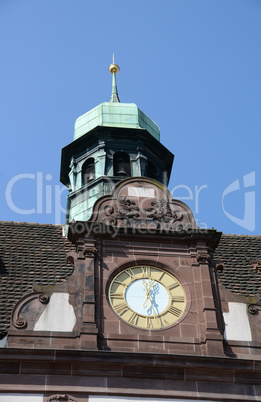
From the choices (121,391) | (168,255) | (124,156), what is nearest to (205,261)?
(168,255)

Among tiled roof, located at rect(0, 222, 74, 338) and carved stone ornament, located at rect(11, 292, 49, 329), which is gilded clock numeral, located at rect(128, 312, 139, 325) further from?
tiled roof, located at rect(0, 222, 74, 338)

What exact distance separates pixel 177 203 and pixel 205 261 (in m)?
1.78

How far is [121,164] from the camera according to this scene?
2606 cm

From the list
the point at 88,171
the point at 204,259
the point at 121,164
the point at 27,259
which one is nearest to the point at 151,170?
the point at 121,164

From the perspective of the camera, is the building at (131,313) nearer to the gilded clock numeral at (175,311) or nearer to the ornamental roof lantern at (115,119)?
the gilded clock numeral at (175,311)

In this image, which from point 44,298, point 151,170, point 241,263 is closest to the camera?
point 44,298

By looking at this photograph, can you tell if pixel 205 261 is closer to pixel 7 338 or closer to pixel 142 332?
pixel 142 332

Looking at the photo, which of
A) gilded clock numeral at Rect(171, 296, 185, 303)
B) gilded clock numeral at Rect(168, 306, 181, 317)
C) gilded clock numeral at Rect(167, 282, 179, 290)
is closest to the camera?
gilded clock numeral at Rect(168, 306, 181, 317)

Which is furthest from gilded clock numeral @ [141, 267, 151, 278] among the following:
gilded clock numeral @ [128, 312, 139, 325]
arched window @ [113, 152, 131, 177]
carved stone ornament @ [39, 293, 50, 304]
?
arched window @ [113, 152, 131, 177]

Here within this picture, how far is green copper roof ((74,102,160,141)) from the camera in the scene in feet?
Answer: 89.8

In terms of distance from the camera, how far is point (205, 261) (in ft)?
63.8

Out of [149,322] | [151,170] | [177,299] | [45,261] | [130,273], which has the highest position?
[151,170]

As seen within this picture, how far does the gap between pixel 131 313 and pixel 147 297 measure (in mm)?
534

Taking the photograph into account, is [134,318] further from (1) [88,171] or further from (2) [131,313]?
(1) [88,171]
